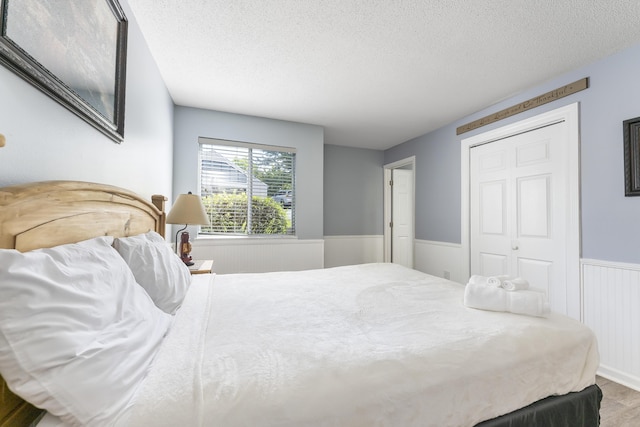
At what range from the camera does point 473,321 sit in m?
1.26

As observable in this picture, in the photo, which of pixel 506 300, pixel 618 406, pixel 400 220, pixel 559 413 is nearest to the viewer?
pixel 559 413

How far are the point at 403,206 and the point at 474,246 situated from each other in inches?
74.4

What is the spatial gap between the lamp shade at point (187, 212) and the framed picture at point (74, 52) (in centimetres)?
88

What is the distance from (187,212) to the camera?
2.37 m

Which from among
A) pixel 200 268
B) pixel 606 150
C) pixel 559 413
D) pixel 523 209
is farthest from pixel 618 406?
pixel 200 268

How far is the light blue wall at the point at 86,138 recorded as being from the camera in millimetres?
826

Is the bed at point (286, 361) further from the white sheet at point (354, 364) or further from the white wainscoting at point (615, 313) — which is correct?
the white wainscoting at point (615, 313)

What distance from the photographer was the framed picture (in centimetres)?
82

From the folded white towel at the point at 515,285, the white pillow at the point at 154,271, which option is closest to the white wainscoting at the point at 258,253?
the white pillow at the point at 154,271

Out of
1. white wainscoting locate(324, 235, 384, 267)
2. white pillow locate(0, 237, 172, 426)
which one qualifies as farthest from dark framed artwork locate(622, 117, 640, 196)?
white wainscoting locate(324, 235, 384, 267)

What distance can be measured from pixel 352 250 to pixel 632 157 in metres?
3.47

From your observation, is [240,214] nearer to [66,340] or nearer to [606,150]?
[66,340]

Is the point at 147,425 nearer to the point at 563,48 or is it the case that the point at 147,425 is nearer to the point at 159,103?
the point at 159,103

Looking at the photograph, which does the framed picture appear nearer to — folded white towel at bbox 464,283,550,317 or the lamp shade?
the lamp shade
